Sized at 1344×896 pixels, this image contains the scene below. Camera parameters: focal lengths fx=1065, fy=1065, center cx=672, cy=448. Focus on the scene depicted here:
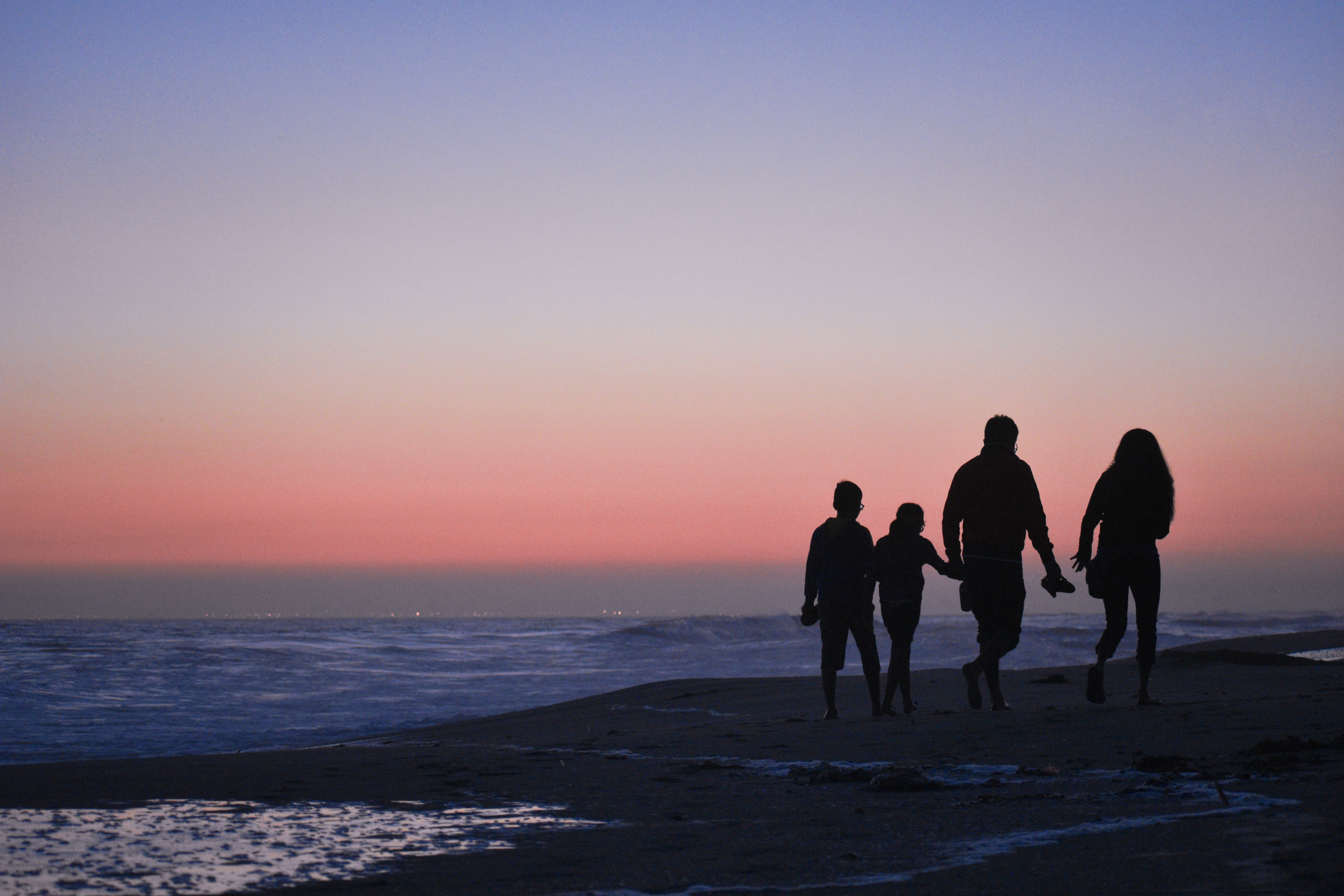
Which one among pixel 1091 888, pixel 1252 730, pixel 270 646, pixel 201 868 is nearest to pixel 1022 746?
pixel 1252 730

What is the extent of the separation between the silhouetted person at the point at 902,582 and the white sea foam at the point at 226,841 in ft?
11.5

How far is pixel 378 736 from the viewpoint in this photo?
952 centimetres

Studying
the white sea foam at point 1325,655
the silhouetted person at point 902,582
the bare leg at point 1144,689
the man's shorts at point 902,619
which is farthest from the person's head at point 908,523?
the white sea foam at point 1325,655

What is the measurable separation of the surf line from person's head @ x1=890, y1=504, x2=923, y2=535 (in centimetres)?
396

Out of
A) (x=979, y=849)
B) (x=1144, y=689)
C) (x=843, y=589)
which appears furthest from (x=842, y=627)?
(x=979, y=849)

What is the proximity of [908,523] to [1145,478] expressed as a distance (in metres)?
1.54

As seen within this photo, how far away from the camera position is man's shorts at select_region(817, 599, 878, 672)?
23.5 ft

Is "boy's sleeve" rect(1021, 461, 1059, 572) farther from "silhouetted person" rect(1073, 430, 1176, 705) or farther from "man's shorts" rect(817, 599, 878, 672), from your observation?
"man's shorts" rect(817, 599, 878, 672)

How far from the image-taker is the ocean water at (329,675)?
10531 millimetres

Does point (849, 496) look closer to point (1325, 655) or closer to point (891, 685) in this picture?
point (891, 685)

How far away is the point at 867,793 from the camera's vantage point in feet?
13.4

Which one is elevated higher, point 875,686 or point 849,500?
point 849,500

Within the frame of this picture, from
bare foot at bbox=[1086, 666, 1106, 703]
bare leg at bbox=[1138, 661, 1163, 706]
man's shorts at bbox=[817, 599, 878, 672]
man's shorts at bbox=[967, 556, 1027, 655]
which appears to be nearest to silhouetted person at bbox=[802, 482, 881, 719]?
man's shorts at bbox=[817, 599, 878, 672]

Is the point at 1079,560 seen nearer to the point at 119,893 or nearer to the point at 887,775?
the point at 887,775
